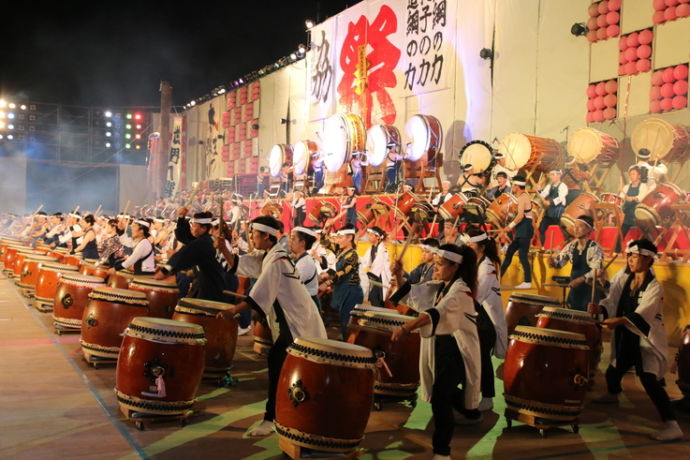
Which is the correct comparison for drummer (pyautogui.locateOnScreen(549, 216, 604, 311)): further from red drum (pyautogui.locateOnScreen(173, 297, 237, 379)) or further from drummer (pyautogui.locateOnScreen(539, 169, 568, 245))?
red drum (pyautogui.locateOnScreen(173, 297, 237, 379))

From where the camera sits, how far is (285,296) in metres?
4.18

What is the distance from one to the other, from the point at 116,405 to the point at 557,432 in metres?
2.83

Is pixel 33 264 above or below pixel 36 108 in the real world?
below

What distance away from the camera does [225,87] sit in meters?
26.2

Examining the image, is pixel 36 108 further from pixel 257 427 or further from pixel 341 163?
pixel 257 427

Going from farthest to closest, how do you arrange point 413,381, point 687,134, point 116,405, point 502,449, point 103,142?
point 103,142 < point 687,134 < point 413,381 < point 116,405 < point 502,449

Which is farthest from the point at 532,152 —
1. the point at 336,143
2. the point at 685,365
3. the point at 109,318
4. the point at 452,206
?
the point at 109,318

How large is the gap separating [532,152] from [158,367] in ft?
27.0

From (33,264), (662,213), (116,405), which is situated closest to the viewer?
(116,405)

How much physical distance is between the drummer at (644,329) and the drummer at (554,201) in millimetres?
5099

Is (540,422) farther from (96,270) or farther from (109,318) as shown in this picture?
(96,270)

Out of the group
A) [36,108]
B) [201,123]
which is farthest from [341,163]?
[36,108]

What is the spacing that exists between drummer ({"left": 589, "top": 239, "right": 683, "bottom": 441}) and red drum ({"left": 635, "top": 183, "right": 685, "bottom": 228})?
154 inches

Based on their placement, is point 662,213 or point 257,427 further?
point 662,213
